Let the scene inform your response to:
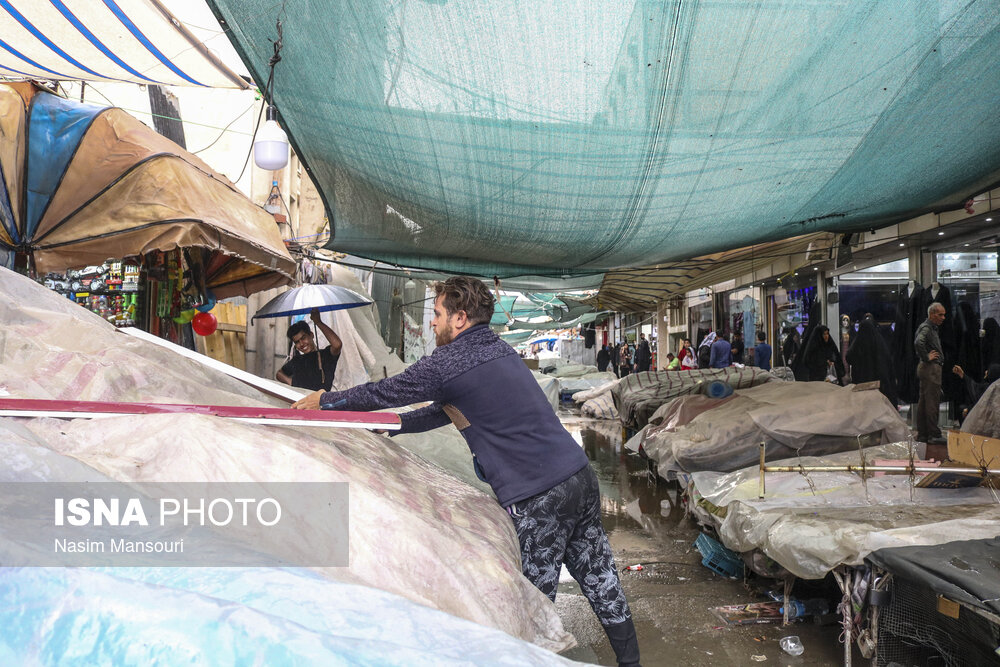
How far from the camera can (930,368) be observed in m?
6.59

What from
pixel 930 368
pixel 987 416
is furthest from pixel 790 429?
pixel 930 368

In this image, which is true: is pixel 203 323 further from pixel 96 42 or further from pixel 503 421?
pixel 503 421

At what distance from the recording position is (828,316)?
993 cm

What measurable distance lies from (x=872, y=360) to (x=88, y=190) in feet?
25.1

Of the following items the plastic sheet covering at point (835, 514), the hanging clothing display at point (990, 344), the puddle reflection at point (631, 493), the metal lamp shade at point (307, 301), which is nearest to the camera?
the plastic sheet covering at point (835, 514)

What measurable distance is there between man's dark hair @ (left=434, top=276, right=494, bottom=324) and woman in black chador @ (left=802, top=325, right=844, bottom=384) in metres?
7.36

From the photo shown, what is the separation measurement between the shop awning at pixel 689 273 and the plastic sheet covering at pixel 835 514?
2.27 meters

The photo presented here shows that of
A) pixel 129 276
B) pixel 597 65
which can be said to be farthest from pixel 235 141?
pixel 597 65

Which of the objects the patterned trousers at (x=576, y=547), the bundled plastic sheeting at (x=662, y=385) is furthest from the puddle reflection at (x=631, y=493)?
the patterned trousers at (x=576, y=547)

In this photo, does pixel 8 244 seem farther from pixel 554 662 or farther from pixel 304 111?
pixel 554 662

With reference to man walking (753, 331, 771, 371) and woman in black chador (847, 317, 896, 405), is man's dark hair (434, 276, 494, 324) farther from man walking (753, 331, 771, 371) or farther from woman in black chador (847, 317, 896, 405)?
man walking (753, 331, 771, 371)

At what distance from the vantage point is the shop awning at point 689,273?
6414 mm

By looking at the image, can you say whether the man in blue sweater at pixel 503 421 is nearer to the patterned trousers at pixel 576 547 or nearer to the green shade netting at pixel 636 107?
the patterned trousers at pixel 576 547

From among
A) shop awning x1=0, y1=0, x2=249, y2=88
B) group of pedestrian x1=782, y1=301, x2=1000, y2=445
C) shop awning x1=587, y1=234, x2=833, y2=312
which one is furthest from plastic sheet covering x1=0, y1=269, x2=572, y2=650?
group of pedestrian x1=782, y1=301, x2=1000, y2=445
